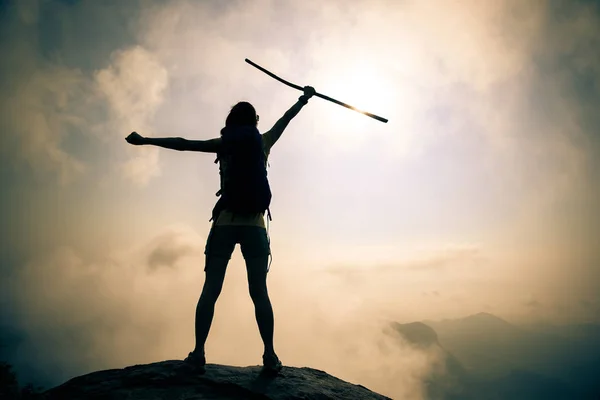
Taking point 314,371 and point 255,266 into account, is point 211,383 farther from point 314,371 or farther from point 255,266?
point 314,371

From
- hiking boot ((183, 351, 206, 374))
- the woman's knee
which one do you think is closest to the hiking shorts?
the woman's knee

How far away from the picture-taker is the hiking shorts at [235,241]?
5137 millimetres

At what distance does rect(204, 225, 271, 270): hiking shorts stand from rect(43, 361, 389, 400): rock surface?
176 cm

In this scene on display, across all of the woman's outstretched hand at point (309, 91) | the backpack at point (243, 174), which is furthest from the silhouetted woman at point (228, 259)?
the woman's outstretched hand at point (309, 91)

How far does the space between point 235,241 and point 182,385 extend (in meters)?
2.11

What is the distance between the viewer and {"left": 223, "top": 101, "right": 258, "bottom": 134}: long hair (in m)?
5.63

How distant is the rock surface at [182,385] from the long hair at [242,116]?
3825mm

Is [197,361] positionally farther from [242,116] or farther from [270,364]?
[242,116]

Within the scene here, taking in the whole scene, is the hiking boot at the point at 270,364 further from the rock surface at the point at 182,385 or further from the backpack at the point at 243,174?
the backpack at the point at 243,174

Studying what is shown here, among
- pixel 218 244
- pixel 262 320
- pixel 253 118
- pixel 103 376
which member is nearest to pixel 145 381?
pixel 103 376

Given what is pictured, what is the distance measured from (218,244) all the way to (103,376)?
270 centimetres

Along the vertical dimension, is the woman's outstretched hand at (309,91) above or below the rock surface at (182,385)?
above

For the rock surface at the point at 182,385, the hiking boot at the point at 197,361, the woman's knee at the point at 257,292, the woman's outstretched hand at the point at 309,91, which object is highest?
the woman's outstretched hand at the point at 309,91

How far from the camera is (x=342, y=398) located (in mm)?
5488
